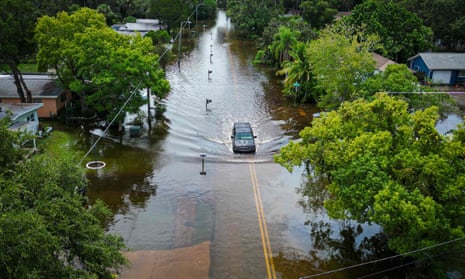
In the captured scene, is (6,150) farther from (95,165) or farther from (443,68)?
(443,68)

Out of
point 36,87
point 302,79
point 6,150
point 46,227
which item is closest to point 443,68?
point 302,79

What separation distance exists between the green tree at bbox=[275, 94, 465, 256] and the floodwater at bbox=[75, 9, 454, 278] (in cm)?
356

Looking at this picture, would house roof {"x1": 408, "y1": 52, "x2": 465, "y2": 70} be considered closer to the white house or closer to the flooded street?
the flooded street

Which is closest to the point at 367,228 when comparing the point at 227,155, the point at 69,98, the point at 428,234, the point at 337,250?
the point at 337,250

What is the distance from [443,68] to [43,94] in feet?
134

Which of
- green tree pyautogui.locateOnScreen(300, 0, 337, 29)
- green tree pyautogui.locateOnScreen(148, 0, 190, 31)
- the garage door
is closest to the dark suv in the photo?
the garage door

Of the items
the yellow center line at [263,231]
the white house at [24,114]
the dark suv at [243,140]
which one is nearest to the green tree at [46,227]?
the yellow center line at [263,231]

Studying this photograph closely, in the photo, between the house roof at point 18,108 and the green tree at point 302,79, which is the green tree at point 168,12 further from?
the house roof at point 18,108

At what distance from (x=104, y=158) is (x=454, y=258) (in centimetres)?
2211

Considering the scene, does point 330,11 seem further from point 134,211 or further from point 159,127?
point 134,211

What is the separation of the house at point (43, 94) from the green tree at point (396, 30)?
35.3 meters

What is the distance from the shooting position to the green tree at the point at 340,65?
122 feet

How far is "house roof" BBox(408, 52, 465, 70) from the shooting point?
51875 millimetres

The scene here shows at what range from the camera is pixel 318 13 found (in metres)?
79.5
